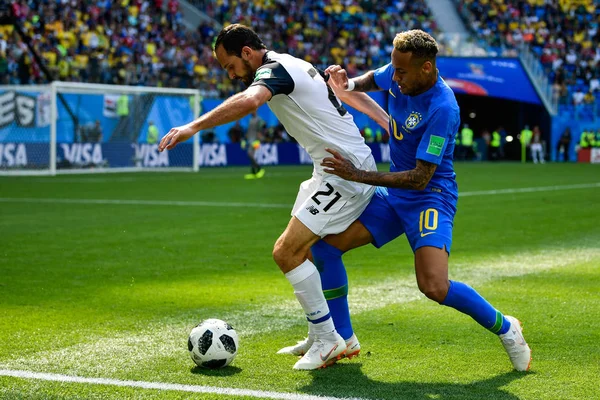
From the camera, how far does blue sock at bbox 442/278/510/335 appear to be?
16.3ft

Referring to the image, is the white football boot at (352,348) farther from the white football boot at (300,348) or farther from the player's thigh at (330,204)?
the player's thigh at (330,204)

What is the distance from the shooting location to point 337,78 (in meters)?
5.73

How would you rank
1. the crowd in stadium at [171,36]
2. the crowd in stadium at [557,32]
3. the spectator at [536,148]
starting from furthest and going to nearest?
the crowd in stadium at [557,32] < the spectator at [536,148] < the crowd in stadium at [171,36]

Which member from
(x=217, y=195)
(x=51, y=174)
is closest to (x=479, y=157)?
(x=51, y=174)

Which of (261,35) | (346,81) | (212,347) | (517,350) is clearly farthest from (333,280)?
(261,35)

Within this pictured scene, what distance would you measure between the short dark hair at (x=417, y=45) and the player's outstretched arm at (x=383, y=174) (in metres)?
0.60

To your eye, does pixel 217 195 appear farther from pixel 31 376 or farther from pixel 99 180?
pixel 31 376

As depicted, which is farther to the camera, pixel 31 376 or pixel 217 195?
pixel 217 195

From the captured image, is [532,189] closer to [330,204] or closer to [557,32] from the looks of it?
[330,204]

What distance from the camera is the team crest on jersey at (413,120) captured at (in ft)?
16.8

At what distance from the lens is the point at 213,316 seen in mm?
6582

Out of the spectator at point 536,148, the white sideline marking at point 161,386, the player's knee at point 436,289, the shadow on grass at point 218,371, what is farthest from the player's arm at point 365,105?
the spectator at point 536,148

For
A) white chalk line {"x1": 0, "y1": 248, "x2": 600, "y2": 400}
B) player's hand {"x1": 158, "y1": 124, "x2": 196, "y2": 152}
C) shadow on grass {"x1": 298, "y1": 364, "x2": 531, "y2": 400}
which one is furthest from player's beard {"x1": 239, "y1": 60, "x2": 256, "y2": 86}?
shadow on grass {"x1": 298, "y1": 364, "x2": 531, "y2": 400}

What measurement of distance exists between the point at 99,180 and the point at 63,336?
19.2 m
